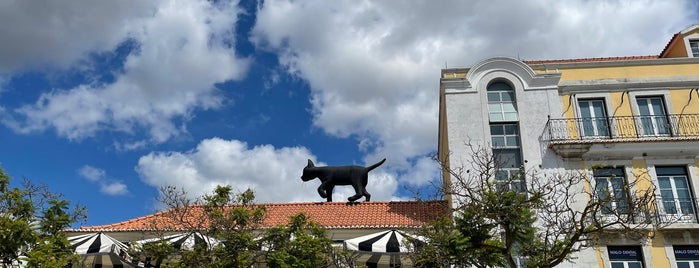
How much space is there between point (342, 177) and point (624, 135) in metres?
10.7

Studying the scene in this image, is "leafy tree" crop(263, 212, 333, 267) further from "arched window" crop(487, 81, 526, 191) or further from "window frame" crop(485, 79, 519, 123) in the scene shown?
"window frame" crop(485, 79, 519, 123)

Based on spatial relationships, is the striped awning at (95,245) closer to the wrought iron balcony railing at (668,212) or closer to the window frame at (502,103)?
the window frame at (502,103)

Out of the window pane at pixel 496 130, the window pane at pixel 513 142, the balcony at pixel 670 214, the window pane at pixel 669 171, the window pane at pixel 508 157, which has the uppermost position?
the window pane at pixel 496 130

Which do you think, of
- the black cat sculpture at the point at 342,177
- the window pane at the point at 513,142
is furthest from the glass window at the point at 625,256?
the black cat sculpture at the point at 342,177

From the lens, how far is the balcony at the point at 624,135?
20.4 m

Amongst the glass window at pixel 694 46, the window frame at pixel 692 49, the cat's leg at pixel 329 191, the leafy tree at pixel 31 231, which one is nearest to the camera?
the leafy tree at pixel 31 231

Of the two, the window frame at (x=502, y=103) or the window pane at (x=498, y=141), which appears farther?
the window frame at (x=502, y=103)

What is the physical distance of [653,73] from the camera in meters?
22.4

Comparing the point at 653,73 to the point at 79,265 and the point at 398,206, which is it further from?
the point at 79,265

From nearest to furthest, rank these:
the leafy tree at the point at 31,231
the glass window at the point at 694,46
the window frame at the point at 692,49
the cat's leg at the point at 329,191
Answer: the leafy tree at the point at 31,231, the window frame at the point at 692,49, the glass window at the point at 694,46, the cat's leg at the point at 329,191

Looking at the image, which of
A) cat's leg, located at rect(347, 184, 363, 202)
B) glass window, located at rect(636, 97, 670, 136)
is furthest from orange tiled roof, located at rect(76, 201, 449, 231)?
glass window, located at rect(636, 97, 670, 136)

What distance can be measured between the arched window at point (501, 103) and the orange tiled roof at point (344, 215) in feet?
13.2

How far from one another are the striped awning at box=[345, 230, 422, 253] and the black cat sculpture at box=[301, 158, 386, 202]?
526 centimetres

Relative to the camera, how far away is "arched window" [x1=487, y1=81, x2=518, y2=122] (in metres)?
22.1
